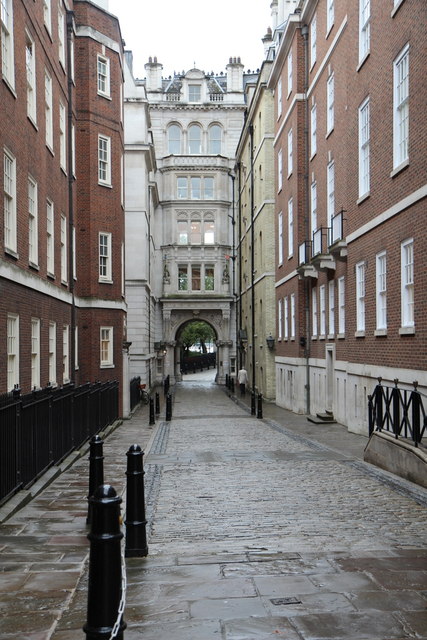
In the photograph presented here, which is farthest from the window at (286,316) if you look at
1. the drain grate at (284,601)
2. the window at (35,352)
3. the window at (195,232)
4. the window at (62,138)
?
the window at (195,232)

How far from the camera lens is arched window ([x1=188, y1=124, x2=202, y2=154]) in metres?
59.9

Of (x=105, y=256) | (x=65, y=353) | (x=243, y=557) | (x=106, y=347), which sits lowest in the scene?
(x=243, y=557)

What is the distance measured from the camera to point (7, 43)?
15344 millimetres

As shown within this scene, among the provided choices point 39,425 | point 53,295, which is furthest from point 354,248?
point 39,425

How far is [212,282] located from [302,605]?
53433 millimetres

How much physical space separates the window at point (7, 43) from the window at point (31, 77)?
1.91 m

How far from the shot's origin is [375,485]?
421 inches

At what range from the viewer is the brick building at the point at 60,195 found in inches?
624

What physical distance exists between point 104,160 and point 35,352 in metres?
11.3

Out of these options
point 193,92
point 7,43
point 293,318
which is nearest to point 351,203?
point 7,43

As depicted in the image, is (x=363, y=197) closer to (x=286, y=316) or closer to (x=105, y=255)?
(x=105, y=255)

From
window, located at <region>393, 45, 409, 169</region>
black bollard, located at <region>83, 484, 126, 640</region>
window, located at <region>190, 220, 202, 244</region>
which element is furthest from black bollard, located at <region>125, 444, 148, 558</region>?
window, located at <region>190, 220, 202, 244</region>

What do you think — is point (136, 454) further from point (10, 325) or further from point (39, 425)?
point (10, 325)

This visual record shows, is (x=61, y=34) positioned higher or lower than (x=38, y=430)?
higher
